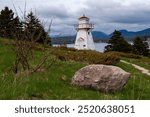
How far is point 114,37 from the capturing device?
225ft

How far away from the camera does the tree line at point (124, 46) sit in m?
66.6

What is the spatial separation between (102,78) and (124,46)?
54.4 meters

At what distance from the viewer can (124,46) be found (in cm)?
6662

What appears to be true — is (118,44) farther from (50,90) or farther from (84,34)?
(50,90)

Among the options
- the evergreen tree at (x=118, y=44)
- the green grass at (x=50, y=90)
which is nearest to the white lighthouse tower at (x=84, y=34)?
the evergreen tree at (x=118, y=44)

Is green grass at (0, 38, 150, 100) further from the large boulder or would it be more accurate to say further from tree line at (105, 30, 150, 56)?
tree line at (105, 30, 150, 56)

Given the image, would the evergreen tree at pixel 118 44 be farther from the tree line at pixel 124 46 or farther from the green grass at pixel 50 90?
the green grass at pixel 50 90

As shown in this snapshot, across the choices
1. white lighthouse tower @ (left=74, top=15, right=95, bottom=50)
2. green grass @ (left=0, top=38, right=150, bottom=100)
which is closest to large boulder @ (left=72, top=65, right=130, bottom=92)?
green grass @ (left=0, top=38, right=150, bottom=100)

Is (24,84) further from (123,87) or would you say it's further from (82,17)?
(82,17)

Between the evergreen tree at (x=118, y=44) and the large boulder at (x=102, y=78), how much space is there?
5354 cm

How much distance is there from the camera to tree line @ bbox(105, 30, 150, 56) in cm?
6662

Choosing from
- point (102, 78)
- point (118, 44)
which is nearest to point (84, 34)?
point (118, 44)

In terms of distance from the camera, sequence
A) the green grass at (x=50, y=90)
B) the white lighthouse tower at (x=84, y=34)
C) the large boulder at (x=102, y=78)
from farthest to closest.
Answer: the white lighthouse tower at (x=84, y=34) → the large boulder at (x=102, y=78) → the green grass at (x=50, y=90)

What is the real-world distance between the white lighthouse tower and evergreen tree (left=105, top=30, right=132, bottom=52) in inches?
146
